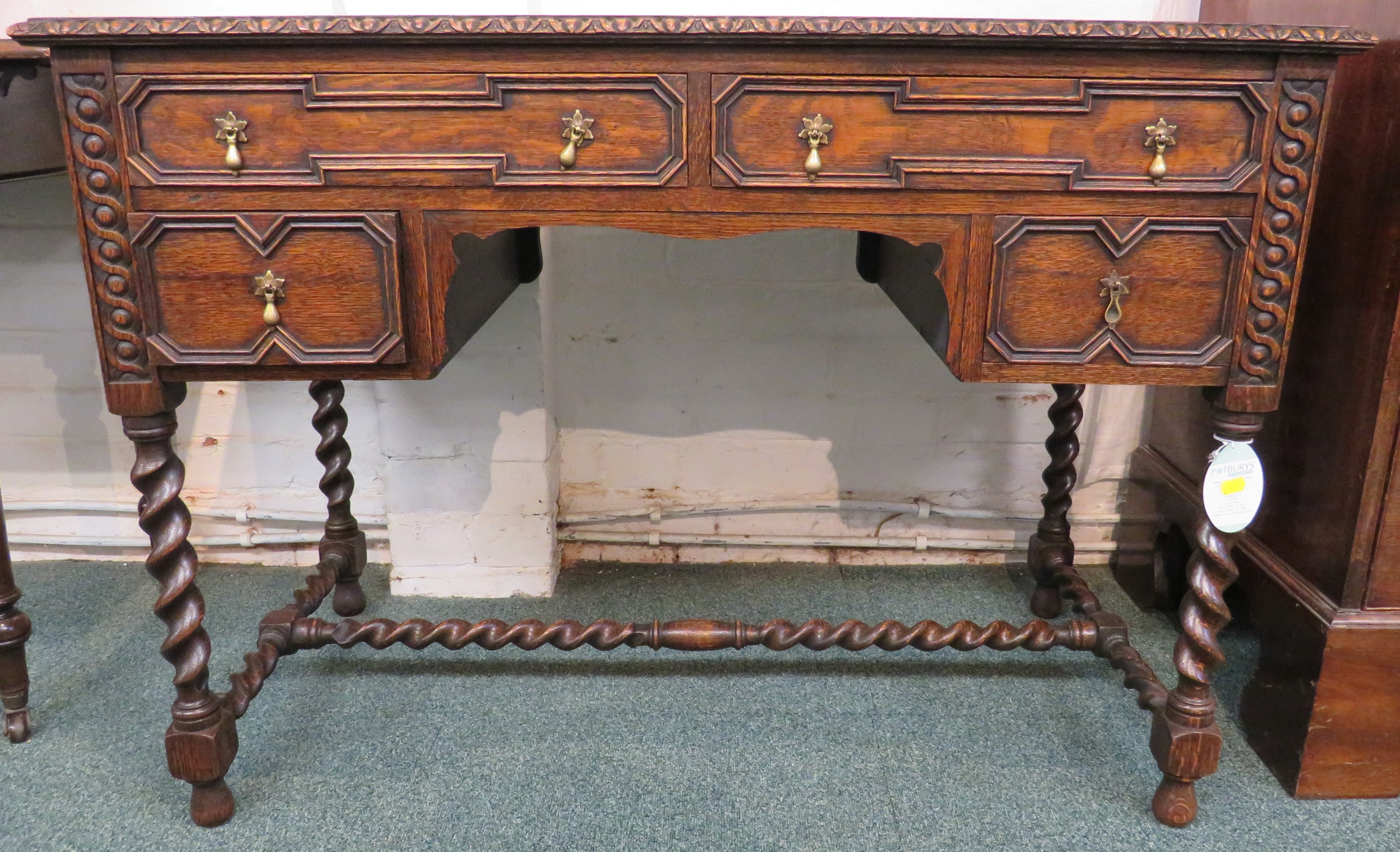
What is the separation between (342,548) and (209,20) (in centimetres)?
118

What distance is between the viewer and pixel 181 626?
150 cm

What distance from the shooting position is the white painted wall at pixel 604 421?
2168 mm

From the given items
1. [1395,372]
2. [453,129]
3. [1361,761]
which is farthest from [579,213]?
[1361,761]

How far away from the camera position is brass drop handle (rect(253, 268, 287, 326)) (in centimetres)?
135

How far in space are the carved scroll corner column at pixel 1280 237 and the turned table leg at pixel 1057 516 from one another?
26.8 inches

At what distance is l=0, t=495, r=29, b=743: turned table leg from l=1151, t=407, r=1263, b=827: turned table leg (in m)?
1.92

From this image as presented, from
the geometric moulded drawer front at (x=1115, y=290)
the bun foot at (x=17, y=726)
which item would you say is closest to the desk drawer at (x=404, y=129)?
the geometric moulded drawer front at (x=1115, y=290)

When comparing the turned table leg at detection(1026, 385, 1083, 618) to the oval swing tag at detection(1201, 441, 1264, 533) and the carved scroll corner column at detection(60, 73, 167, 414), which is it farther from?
the carved scroll corner column at detection(60, 73, 167, 414)

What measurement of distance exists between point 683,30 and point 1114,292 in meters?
0.67

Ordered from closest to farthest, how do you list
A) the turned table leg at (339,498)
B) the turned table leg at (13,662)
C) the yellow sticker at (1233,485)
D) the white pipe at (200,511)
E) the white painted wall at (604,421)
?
the yellow sticker at (1233,485)
the turned table leg at (13,662)
the turned table leg at (339,498)
the white painted wall at (604,421)
the white pipe at (200,511)

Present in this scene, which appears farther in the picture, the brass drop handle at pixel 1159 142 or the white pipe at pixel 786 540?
the white pipe at pixel 786 540

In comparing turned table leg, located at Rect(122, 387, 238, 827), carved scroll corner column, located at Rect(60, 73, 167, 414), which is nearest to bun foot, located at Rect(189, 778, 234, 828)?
turned table leg, located at Rect(122, 387, 238, 827)

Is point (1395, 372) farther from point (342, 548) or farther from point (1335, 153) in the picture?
point (342, 548)

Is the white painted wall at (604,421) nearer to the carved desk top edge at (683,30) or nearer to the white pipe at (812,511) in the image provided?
the white pipe at (812,511)
